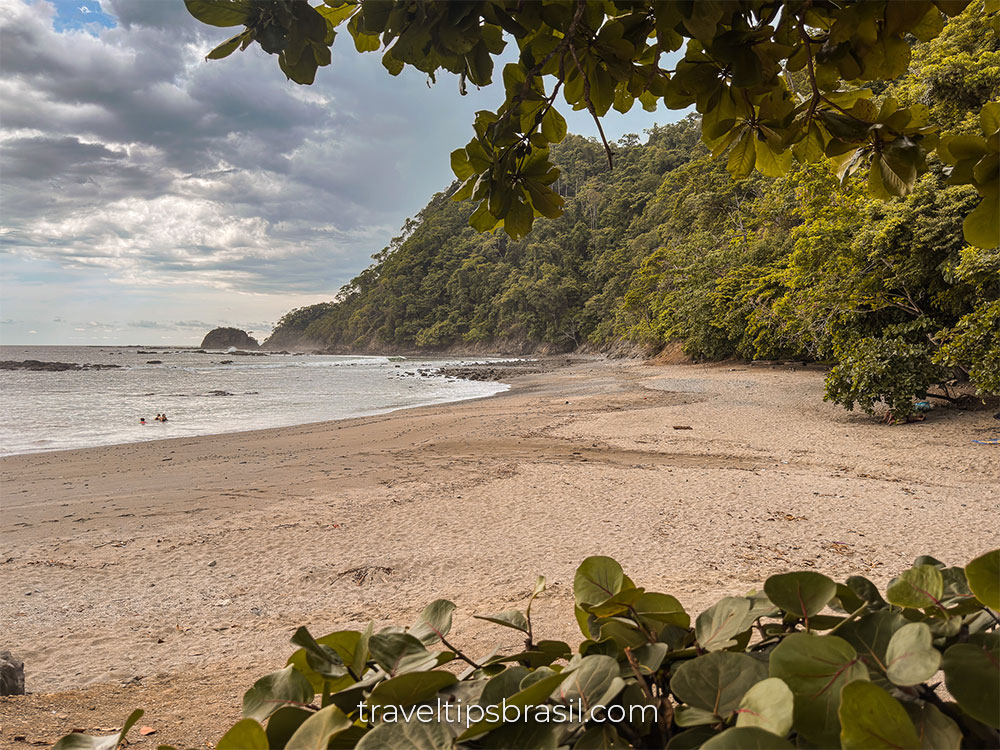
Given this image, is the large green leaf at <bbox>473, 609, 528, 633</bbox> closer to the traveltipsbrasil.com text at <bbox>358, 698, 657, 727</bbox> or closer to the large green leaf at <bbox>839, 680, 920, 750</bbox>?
the traveltipsbrasil.com text at <bbox>358, 698, 657, 727</bbox>

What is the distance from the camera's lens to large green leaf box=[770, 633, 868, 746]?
405 millimetres

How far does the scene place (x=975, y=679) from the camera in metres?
0.40

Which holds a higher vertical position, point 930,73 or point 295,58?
point 930,73

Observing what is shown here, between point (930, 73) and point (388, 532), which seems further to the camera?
point (930, 73)

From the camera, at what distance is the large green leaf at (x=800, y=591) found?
56cm

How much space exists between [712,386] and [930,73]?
8.54 metres

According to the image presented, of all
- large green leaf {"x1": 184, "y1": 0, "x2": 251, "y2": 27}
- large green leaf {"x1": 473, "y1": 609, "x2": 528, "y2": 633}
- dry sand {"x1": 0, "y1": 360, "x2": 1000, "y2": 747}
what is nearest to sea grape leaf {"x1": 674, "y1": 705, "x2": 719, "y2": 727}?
large green leaf {"x1": 473, "y1": 609, "x2": 528, "y2": 633}

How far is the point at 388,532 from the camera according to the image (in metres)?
4.42

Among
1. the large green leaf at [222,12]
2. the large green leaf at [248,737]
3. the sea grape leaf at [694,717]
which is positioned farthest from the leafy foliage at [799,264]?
the large green leaf at [248,737]

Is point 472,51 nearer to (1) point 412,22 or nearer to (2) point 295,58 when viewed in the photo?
(1) point 412,22

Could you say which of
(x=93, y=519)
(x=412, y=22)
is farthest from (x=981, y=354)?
(x=93, y=519)

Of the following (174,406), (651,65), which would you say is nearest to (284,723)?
(651,65)

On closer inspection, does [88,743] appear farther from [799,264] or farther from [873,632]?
[799,264]

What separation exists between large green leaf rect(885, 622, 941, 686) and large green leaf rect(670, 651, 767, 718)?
0.32ft
